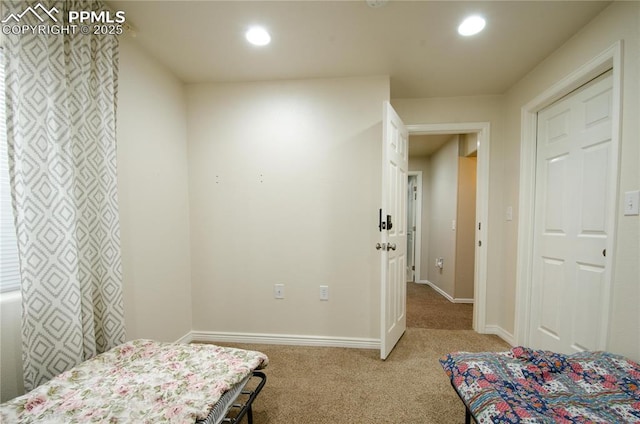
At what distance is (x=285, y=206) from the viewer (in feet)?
7.30

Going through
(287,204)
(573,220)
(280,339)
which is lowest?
(280,339)

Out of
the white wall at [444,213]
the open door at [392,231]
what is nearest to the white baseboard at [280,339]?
the open door at [392,231]

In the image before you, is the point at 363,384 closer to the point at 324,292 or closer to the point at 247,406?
the point at 324,292

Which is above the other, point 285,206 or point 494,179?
point 494,179

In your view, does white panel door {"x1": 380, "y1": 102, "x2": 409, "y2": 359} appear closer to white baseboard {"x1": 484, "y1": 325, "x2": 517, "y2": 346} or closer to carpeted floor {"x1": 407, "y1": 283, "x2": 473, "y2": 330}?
carpeted floor {"x1": 407, "y1": 283, "x2": 473, "y2": 330}

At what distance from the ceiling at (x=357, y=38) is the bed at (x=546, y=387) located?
6.22 feet

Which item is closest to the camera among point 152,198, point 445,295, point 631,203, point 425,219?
point 631,203

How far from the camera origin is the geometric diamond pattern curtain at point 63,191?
1.09 metres

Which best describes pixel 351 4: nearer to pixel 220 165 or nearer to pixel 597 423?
pixel 220 165

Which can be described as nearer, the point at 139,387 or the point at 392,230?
the point at 139,387

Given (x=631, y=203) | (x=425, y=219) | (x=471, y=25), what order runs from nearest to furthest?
(x=631, y=203), (x=471, y=25), (x=425, y=219)

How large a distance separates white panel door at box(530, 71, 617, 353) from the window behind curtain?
307 cm

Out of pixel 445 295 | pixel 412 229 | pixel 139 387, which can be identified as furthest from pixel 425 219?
pixel 139 387

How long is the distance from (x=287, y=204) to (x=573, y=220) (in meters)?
2.11
